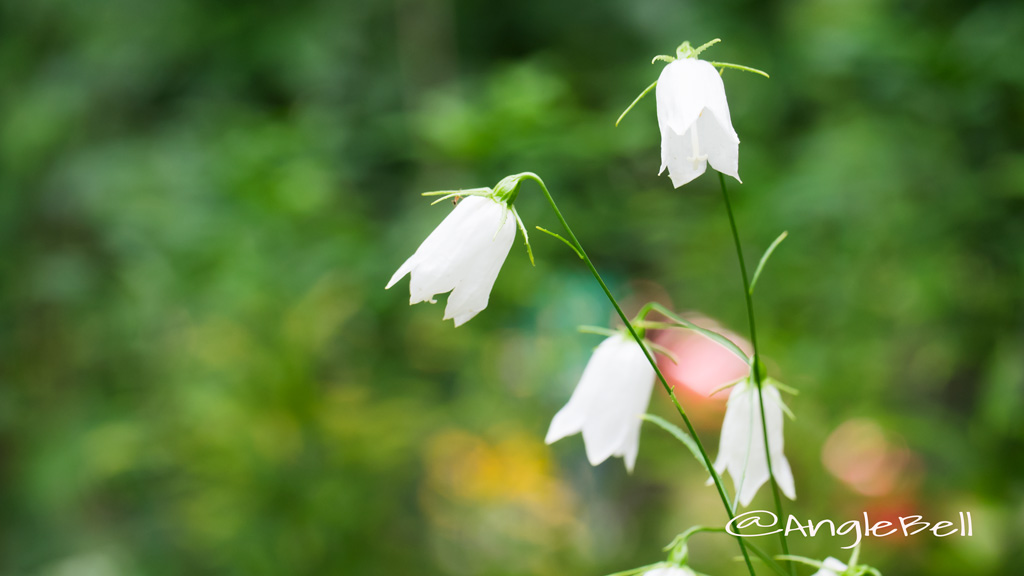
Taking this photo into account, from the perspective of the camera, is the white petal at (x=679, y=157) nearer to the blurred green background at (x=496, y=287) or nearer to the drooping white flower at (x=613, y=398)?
the drooping white flower at (x=613, y=398)

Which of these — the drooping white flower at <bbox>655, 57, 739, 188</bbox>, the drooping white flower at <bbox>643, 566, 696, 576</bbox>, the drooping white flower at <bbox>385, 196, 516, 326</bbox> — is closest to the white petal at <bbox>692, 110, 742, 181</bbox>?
the drooping white flower at <bbox>655, 57, 739, 188</bbox>

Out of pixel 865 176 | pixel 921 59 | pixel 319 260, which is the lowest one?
pixel 319 260

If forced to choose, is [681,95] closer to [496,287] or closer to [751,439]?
[751,439]

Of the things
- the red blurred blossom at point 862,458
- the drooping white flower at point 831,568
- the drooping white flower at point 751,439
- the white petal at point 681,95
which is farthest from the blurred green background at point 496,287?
the white petal at point 681,95

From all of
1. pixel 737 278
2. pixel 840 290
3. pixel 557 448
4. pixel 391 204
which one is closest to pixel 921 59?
pixel 840 290

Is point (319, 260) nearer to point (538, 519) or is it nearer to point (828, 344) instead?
point (538, 519)

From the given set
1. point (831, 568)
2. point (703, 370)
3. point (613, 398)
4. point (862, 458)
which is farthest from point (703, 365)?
point (831, 568)
